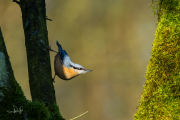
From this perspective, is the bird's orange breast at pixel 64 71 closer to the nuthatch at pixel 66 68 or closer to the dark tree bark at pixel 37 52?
the nuthatch at pixel 66 68

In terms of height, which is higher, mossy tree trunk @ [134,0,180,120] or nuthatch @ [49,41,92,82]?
nuthatch @ [49,41,92,82]

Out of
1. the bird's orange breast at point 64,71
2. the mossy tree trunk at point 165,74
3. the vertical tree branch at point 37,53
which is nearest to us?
the vertical tree branch at point 37,53

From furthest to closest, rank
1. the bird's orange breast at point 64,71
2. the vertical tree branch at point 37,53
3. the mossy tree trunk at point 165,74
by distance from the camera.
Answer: the bird's orange breast at point 64,71
the mossy tree trunk at point 165,74
the vertical tree branch at point 37,53

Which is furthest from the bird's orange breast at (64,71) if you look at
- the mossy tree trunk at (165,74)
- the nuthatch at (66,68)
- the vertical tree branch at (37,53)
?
the mossy tree trunk at (165,74)

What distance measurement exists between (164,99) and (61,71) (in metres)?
1.59

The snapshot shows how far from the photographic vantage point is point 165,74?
228 centimetres

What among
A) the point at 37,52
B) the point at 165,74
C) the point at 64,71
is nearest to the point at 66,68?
the point at 64,71

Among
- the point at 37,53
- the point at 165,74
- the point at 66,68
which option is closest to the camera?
the point at 37,53

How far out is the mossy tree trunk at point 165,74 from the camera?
2241 mm

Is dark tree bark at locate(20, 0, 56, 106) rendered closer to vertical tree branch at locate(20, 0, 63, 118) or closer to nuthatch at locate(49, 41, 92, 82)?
vertical tree branch at locate(20, 0, 63, 118)

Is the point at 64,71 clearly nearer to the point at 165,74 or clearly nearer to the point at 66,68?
the point at 66,68

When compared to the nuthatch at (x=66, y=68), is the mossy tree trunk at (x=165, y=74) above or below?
below

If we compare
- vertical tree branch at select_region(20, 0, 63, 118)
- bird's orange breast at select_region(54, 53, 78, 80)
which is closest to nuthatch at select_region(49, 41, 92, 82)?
bird's orange breast at select_region(54, 53, 78, 80)

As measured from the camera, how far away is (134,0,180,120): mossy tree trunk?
224cm
